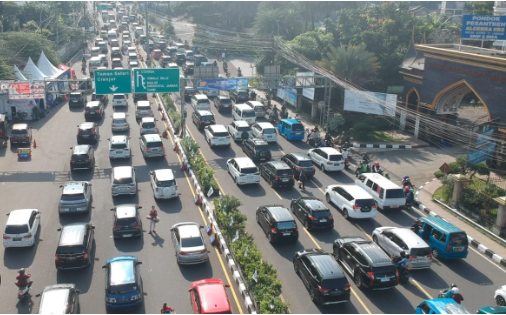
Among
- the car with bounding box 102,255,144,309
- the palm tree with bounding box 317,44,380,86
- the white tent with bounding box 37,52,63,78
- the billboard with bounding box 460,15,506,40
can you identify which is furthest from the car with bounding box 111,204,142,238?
the white tent with bounding box 37,52,63,78

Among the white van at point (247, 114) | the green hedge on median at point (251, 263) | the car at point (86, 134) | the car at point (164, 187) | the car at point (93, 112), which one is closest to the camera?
Result: the green hedge on median at point (251, 263)

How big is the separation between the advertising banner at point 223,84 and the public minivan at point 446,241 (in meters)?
24.5

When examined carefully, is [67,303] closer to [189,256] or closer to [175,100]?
[189,256]

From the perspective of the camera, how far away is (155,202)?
92.6 feet

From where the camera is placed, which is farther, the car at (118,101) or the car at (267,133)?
the car at (118,101)

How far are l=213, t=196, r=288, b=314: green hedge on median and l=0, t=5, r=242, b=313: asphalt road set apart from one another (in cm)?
122

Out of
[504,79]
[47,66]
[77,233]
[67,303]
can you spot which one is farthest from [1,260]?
[47,66]

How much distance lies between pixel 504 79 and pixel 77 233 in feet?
94.6

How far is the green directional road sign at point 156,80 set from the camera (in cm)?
3816

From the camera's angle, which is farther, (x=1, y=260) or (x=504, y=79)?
(x=504, y=79)

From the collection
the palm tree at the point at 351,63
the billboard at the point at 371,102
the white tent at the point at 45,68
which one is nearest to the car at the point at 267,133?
the billboard at the point at 371,102

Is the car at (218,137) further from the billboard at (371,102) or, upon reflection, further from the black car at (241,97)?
the black car at (241,97)

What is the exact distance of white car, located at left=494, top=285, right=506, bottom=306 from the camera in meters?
18.9

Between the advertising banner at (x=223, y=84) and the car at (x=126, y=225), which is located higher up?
the advertising banner at (x=223, y=84)
